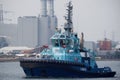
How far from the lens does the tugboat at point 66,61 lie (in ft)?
238

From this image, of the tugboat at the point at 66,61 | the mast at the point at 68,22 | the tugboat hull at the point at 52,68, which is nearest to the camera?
the tugboat hull at the point at 52,68

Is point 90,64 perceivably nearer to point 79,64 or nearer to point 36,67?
point 79,64

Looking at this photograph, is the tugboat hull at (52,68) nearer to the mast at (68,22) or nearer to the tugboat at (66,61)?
the tugboat at (66,61)

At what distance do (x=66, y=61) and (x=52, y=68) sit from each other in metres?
1.83

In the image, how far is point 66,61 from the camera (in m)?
73.0

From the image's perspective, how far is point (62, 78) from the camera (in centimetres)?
7125

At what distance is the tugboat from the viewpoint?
72.6m

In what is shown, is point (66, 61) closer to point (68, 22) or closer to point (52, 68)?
point (52, 68)

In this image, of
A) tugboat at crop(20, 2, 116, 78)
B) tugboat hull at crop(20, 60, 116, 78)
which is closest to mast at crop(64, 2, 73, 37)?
tugboat at crop(20, 2, 116, 78)

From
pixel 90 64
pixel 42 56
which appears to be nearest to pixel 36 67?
pixel 42 56

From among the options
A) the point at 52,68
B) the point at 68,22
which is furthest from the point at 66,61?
the point at 68,22

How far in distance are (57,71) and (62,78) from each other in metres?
1.80

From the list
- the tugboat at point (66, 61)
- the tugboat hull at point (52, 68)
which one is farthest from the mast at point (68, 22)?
the tugboat hull at point (52, 68)

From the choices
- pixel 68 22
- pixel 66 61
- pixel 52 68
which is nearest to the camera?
pixel 52 68
